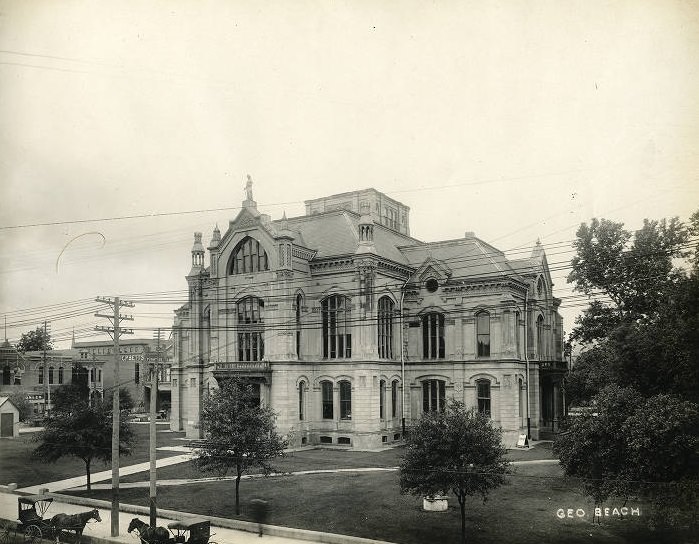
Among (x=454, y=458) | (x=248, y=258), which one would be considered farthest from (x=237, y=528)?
(x=248, y=258)

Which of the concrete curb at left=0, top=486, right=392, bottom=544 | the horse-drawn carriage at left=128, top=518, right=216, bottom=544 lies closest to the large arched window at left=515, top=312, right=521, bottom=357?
the concrete curb at left=0, top=486, right=392, bottom=544

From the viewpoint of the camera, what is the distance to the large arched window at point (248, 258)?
4241cm

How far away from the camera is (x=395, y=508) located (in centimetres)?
2445

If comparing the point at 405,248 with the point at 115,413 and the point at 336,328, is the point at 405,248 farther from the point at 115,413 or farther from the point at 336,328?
the point at 115,413

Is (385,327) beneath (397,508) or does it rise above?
above

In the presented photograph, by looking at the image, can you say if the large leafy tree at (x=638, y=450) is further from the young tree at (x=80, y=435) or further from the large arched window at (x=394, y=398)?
the large arched window at (x=394, y=398)

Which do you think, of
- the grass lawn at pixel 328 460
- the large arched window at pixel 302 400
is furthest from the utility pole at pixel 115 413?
the large arched window at pixel 302 400

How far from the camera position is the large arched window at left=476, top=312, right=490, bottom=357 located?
4109 centimetres

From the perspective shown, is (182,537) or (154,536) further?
(182,537)

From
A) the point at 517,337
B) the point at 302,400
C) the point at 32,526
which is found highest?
the point at 517,337

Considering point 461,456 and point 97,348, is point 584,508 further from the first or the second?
point 97,348

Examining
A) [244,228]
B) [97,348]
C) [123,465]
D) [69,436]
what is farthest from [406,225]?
[97,348]

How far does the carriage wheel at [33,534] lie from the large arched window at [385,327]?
24.4 metres

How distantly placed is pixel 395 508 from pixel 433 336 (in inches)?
779
